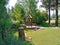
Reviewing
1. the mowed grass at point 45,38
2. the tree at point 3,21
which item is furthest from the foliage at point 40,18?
the tree at point 3,21

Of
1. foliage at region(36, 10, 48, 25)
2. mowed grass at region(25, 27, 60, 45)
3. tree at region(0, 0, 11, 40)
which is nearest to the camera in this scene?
tree at region(0, 0, 11, 40)

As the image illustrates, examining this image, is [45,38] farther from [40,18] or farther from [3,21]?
[40,18]

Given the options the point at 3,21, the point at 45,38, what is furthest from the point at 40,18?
the point at 3,21

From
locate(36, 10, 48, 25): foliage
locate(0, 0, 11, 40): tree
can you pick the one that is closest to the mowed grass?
locate(0, 0, 11, 40): tree

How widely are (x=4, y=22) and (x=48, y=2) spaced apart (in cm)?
2704

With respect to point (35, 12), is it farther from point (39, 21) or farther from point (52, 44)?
point (52, 44)

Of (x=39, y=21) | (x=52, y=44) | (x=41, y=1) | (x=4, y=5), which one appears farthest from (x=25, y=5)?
(x=4, y=5)

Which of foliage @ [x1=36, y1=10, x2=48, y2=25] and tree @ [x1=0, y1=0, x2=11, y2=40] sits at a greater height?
tree @ [x1=0, y1=0, x2=11, y2=40]

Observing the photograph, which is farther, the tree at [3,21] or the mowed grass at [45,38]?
the mowed grass at [45,38]

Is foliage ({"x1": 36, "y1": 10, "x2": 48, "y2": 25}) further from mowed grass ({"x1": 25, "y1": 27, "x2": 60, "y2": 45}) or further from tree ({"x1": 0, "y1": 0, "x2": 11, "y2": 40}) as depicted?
tree ({"x1": 0, "y1": 0, "x2": 11, "y2": 40})

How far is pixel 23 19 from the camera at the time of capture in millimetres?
23906

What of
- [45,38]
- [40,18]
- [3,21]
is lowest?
[45,38]

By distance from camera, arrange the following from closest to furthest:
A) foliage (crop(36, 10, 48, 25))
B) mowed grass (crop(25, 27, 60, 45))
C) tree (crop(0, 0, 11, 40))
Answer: tree (crop(0, 0, 11, 40))
mowed grass (crop(25, 27, 60, 45))
foliage (crop(36, 10, 48, 25))

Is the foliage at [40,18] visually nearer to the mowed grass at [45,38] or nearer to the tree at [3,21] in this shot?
the mowed grass at [45,38]
